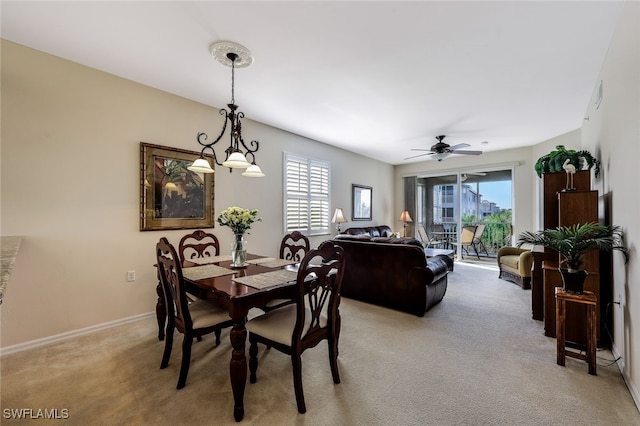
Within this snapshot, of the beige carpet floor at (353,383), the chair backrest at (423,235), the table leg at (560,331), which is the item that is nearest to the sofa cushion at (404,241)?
the beige carpet floor at (353,383)

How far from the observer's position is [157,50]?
2.51 meters

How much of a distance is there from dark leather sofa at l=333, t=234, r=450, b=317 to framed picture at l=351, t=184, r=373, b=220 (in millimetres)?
2743

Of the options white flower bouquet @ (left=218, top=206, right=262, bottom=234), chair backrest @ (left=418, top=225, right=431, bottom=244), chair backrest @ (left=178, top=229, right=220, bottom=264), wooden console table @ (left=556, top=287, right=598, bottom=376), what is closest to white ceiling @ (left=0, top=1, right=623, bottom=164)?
white flower bouquet @ (left=218, top=206, right=262, bottom=234)

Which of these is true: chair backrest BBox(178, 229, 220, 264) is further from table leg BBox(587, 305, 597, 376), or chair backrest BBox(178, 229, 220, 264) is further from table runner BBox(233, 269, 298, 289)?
table leg BBox(587, 305, 597, 376)

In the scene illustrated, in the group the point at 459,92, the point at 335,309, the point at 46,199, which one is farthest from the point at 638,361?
the point at 46,199

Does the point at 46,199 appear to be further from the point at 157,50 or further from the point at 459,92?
the point at 459,92

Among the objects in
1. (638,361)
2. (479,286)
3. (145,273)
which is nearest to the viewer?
(638,361)

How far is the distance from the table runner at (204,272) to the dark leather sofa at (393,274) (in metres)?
1.93

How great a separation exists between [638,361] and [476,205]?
18.4 ft

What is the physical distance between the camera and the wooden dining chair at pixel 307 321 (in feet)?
5.67

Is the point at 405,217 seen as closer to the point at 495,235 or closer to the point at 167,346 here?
the point at 495,235

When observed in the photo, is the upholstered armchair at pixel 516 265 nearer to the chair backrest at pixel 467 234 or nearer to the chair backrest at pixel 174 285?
→ the chair backrest at pixel 467 234

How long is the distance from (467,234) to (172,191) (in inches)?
261

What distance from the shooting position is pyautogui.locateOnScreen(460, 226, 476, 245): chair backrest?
681 cm
